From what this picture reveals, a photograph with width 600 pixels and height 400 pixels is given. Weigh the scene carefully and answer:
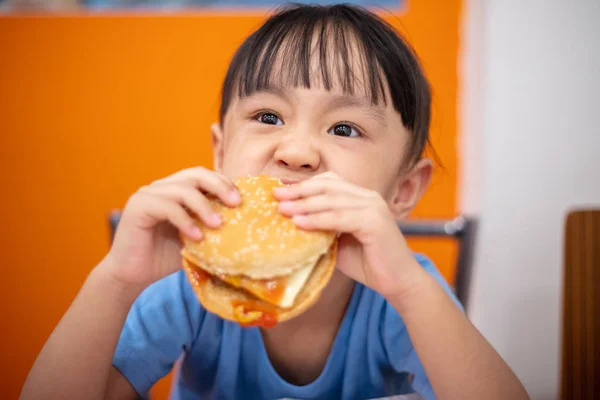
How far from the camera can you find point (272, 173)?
894 millimetres

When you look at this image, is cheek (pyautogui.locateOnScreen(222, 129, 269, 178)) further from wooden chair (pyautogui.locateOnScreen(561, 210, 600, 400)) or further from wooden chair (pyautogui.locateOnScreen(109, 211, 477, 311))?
wooden chair (pyautogui.locateOnScreen(561, 210, 600, 400))

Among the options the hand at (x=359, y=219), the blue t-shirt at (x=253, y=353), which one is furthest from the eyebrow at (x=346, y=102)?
the blue t-shirt at (x=253, y=353)

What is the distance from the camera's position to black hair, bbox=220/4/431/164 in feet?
3.09

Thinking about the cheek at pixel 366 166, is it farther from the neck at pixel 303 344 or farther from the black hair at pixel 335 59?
the neck at pixel 303 344

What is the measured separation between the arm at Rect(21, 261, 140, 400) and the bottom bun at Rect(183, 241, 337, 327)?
6.4 inches

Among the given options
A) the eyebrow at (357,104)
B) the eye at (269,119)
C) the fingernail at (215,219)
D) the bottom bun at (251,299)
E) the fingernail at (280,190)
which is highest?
the eyebrow at (357,104)

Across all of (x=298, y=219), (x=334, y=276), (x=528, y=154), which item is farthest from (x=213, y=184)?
(x=528, y=154)

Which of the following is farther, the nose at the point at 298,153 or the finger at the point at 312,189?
the nose at the point at 298,153

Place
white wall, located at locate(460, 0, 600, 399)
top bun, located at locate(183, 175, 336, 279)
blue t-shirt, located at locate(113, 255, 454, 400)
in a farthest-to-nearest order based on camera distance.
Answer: white wall, located at locate(460, 0, 600, 399) → blue t-shirt, located at locate(113, 255, 454, 400) → top bun, located at locate(183, 175, 336, 279)

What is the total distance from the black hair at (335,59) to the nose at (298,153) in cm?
11

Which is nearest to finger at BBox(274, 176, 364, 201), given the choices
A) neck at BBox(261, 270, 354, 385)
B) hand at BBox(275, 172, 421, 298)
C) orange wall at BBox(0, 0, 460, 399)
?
hand at BBox(275, 172, 421, 298)

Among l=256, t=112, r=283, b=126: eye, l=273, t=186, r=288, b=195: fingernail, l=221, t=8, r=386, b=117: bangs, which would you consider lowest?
l=273, t=186, r=288, b=195: fingernail

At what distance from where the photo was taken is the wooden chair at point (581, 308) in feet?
3.59

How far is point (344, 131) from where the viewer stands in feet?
3.08
